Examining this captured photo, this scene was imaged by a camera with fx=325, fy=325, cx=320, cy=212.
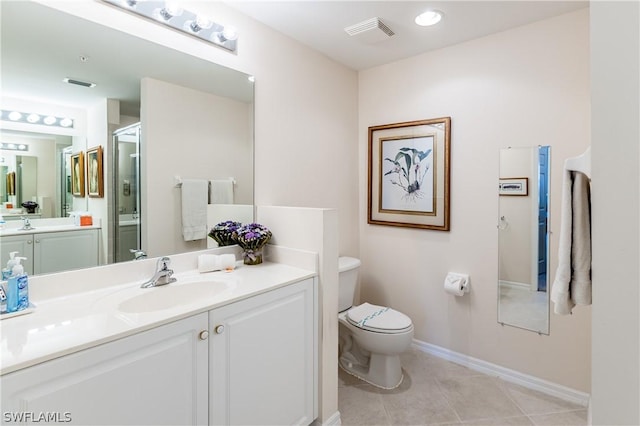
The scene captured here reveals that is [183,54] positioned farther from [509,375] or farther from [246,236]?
[509,375]

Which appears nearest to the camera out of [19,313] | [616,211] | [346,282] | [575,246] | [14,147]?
[616,211]

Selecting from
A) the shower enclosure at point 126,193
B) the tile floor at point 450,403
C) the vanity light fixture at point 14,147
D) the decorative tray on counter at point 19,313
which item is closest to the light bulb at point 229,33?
the shower enclosure at point 126,193

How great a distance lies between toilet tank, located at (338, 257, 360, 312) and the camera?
8.00 feet

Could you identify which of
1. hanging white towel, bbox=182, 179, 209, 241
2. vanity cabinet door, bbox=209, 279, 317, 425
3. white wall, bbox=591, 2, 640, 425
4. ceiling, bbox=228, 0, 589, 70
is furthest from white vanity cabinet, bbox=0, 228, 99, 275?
white wall, bbox=591, 2, 640, 425

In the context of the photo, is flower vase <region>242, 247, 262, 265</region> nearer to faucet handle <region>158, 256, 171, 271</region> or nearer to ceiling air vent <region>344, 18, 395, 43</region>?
faucet handle <region>158, 256, 171, 271</region>

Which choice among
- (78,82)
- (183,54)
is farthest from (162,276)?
(183,54)

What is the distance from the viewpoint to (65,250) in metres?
1.39

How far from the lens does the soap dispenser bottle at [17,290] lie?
1124 millimetres

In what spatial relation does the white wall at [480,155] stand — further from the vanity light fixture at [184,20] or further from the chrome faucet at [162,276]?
the chrome faucet at [162,276]

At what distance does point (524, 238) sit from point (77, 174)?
2595 mm

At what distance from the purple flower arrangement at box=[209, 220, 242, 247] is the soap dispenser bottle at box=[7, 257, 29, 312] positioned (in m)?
0.85

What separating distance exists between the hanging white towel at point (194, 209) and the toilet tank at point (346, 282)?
1.06 meters

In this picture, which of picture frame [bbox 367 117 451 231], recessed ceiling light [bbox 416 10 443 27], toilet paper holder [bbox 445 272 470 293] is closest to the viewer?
recessed ceiling light [bbox 416 10 443 27]

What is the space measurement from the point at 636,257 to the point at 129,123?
187 cm
